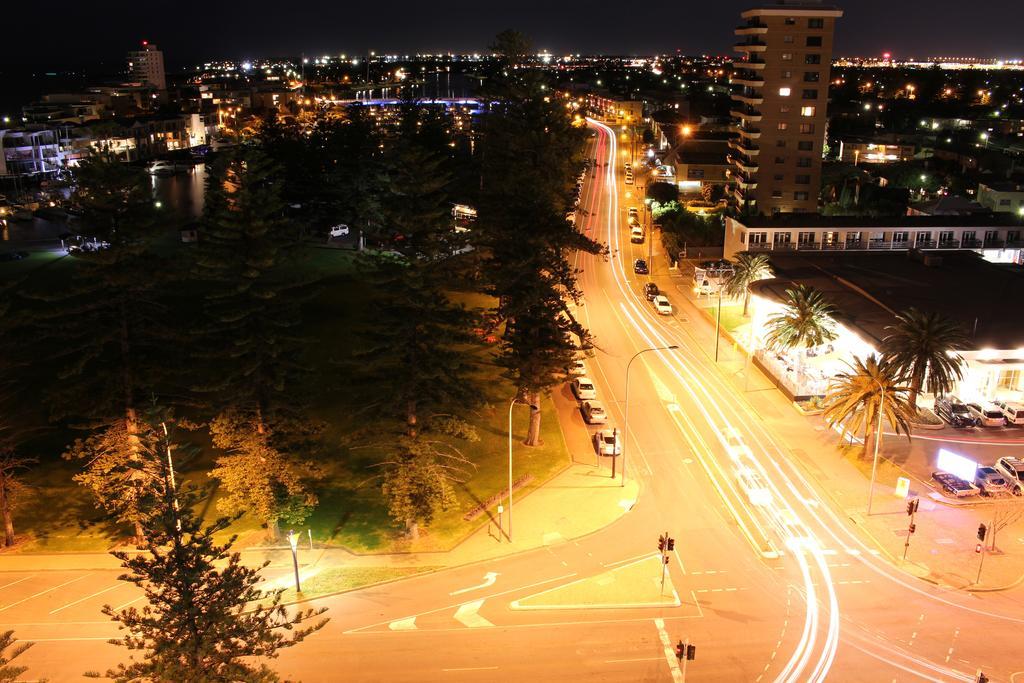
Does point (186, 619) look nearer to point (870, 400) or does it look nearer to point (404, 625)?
point (404, 625)

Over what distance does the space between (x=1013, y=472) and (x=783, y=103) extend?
56062mm

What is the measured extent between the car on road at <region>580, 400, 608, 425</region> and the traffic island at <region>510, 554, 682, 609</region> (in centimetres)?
1253

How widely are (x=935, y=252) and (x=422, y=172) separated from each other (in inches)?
1762

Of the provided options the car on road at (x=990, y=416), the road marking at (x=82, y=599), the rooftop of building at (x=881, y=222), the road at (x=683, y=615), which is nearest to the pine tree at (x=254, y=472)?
the road at (x=683, y=615)

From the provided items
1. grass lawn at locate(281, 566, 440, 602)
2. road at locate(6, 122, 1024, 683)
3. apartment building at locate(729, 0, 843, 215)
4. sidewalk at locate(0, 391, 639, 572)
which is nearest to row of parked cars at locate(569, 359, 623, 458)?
sidewalk at locate(0, 391, 639, 572)

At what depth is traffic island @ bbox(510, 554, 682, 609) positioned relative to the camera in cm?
2652

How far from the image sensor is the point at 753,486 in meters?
33.9

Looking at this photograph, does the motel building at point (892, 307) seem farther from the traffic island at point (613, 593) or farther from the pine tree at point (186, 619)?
the pine tree at point (186, 619)

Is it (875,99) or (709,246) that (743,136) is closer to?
(709,246)

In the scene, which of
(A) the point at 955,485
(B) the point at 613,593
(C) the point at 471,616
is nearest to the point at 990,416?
(A) the point at 955,485

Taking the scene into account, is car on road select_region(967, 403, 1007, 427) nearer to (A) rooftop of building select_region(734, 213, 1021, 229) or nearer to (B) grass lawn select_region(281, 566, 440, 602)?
(A) rooftop of building select_region(734, 213, 1021, 229)

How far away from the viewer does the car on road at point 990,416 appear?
38688 mm

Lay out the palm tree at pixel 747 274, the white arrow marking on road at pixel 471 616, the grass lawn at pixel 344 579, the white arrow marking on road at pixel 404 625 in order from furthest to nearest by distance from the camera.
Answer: the palm tree at pixel 747 274
the grass lawn at pixel 344 579
the white arrow marking on road at pixel 471 616
the white arrow marking on road at pixel 404 625

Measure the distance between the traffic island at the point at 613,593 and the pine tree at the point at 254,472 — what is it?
924cm
